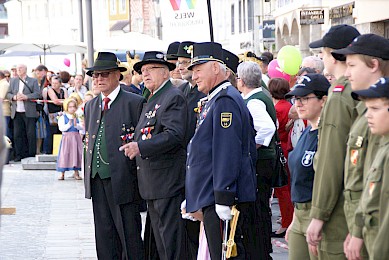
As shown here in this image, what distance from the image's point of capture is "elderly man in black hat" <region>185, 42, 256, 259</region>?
593 centimetres

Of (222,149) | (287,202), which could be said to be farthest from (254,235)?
(287,202)

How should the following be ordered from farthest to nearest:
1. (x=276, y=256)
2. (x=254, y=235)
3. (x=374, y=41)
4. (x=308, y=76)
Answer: (x=276, y=256), (x=254, y=235), (x=308, y=76), (x=374, y=41)

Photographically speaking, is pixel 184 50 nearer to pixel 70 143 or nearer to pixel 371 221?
pixel 371 221

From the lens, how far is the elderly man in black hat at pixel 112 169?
7492mm

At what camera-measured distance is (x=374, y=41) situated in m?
4.59

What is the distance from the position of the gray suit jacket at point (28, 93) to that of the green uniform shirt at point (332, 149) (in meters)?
15.0

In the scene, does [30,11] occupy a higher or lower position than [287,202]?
higher

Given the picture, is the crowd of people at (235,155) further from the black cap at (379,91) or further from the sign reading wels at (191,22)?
the sign reading wels at (191,22)

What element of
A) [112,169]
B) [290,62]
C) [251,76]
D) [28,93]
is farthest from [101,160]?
[28,93]

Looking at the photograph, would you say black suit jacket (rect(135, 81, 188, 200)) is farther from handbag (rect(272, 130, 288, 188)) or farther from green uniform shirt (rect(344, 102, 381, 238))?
green uniform shirt (rect(344, 102, 381, 238))

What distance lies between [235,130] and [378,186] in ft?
6.64

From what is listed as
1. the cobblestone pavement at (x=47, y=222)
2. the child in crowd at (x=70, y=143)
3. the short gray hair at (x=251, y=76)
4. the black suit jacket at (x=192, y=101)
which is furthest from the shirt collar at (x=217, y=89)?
the child in crowd at (x=70, y=143)

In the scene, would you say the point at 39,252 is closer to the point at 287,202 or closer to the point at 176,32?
the point at 287,202

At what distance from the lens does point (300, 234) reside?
5.35 meters
